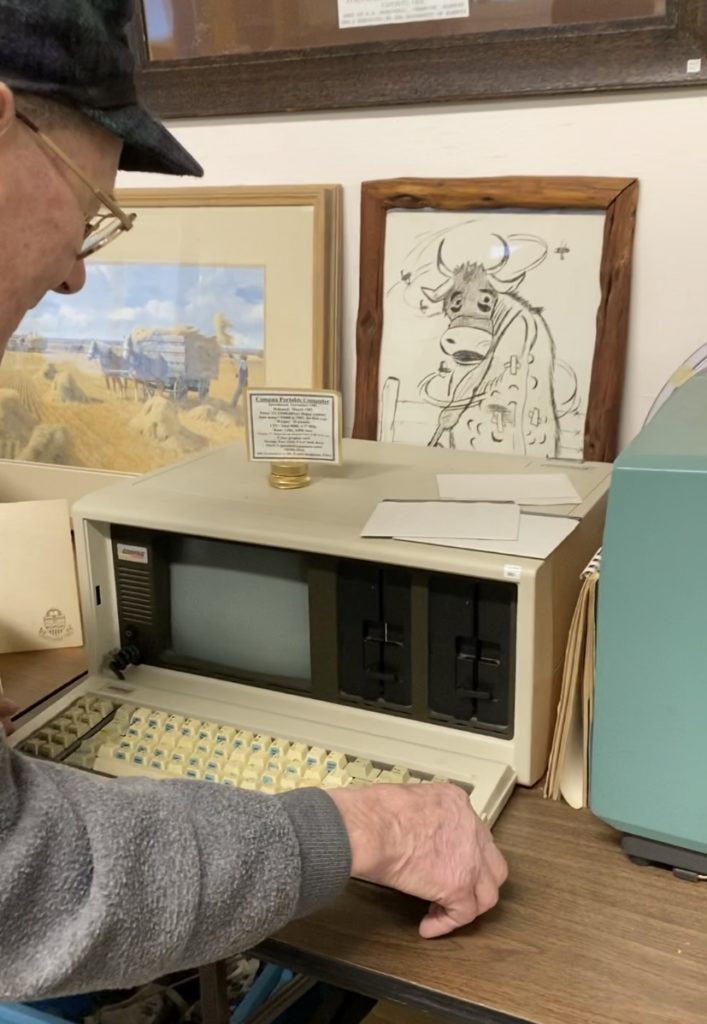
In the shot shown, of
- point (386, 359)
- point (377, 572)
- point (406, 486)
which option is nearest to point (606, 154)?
point (386, 359)

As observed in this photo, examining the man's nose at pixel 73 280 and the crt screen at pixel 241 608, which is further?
the crt screen at pixel 241 608

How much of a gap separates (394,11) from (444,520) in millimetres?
741

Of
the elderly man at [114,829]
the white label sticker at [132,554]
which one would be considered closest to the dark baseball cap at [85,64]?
the elderly man at [114,829]

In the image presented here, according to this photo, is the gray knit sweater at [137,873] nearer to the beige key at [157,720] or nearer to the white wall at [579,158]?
the beige key at [157,720]

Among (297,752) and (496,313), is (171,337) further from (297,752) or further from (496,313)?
(297,752)

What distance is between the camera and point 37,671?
129 centimetres

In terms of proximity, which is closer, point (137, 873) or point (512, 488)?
point (137, 873)

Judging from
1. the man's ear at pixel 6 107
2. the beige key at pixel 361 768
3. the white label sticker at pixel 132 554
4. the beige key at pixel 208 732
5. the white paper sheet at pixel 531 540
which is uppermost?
the man's ear at pixel 6 107

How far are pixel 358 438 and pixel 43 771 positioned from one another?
34.3 inches

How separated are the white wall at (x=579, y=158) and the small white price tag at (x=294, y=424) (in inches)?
13.7

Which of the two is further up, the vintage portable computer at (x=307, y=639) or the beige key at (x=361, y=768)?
the vintage portable computer at (x=307, y=639)

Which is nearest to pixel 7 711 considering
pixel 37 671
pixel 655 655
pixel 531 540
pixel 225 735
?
pixel 37 671

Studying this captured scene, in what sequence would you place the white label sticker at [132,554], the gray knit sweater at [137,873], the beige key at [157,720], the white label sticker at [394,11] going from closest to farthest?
the gray knit sweater at [137,873] → the beige key at [157,720] → the white label sticker at [132,554] → the white label sticker at [394,11]

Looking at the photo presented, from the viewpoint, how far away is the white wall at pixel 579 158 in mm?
1246
